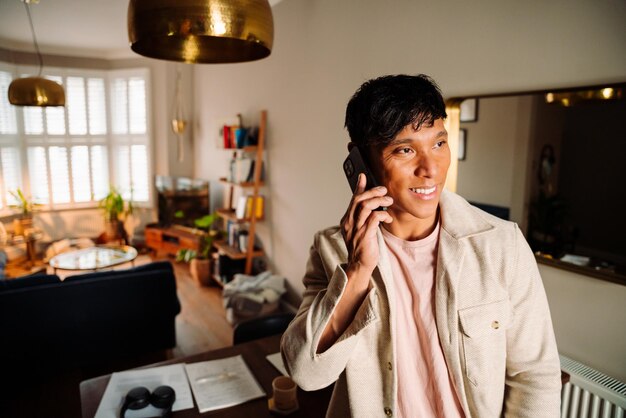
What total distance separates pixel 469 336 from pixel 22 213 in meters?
7.37

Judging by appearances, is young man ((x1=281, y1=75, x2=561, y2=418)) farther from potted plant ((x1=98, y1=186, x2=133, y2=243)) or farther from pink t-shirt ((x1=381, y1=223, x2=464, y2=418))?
potted plant ((x1=98, y1=186, x2=133, y2=243))

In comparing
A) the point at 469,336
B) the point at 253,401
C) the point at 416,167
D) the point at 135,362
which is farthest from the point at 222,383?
the point at 135,362

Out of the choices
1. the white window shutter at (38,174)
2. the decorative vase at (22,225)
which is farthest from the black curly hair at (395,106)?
the white window shutter at (38,174)

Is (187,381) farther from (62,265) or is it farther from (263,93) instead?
(62,265)

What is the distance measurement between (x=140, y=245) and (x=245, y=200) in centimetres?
339

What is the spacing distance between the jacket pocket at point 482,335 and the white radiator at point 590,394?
1.05m

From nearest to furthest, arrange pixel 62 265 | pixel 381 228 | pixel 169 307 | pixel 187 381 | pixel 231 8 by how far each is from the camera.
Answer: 1. pixel 231 8
2. pixel 381 228
3. pixel 187 381
4. pixel 169 307
5. pixel 62 265

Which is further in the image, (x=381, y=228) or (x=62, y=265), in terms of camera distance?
(x=62, y=265)

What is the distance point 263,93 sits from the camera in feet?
15.3

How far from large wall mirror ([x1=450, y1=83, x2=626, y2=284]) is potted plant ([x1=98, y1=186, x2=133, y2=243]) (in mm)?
6216

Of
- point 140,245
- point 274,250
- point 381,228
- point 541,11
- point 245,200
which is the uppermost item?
point 541,11

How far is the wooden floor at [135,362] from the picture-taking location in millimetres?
3103

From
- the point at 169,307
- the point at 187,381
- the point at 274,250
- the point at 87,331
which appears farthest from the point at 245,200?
the point at 187,381

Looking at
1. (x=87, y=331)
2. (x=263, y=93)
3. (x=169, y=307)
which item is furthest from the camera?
(x=263, y=93)
